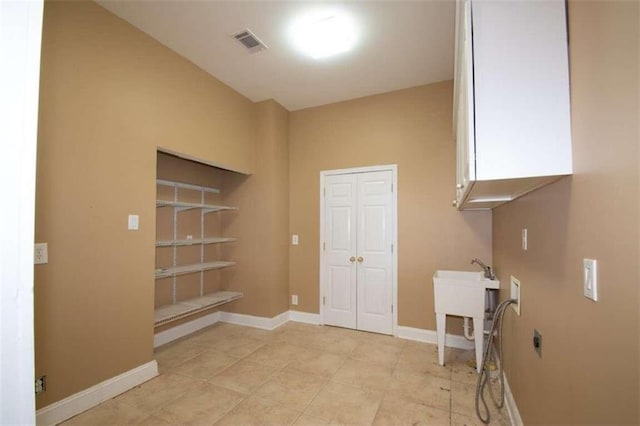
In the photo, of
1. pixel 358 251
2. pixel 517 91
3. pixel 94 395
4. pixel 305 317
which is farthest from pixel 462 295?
pixel 94 395

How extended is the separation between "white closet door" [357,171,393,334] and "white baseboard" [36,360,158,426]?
7.71ft

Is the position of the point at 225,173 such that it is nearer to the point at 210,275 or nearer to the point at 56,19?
the point at 210,275

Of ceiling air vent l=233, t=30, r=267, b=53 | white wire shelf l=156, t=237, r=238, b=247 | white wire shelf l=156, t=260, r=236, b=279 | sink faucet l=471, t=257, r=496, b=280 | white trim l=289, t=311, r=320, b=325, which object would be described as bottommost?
white trim l=289, t=311, r=320, b=325

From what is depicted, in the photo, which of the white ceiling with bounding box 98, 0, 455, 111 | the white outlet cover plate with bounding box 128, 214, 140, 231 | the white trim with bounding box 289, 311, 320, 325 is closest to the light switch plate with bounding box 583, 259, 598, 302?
the white ceiling with bounding box 98, 0, 455, 111

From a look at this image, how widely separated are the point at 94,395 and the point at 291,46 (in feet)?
10.8

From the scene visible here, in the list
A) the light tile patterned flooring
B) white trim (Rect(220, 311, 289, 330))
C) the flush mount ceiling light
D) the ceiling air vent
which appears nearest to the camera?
the light tile patterned flooring

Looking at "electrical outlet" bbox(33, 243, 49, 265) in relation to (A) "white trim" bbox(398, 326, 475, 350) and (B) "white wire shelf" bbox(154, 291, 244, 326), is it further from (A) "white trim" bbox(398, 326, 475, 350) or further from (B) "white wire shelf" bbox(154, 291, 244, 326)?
(A) "white trim" bbox(398, 326, 475, 350)

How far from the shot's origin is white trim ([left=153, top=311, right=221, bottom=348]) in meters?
3.29

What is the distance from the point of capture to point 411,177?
11.6 ft

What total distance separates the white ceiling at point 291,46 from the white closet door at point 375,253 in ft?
3.86

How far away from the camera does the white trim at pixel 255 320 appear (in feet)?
12.5

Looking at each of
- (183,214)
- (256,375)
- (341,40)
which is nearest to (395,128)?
(341,40)

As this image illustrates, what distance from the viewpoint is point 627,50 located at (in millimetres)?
814

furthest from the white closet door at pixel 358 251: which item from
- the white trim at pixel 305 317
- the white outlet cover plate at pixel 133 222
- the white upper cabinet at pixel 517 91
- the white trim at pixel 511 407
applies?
the white upper cabinet at pixel 517 91
